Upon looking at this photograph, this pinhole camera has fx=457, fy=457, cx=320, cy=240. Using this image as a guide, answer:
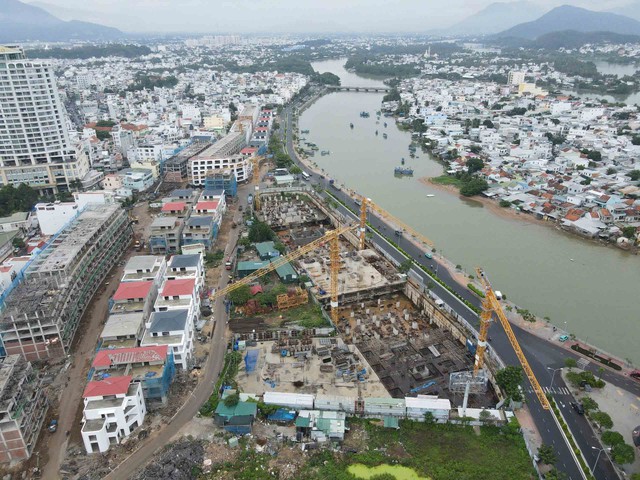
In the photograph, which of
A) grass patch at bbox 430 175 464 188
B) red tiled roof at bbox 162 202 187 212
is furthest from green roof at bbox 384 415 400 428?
grass patch at bbox 430 175 464 188

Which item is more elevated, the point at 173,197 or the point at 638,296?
the point at 173,197

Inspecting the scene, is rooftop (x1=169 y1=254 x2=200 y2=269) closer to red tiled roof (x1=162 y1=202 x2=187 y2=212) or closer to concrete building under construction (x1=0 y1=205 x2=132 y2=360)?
concrete building under construction (x1=0 y1=205 x2=132 y2=360)

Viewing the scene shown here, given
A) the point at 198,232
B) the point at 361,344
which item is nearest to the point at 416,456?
the point at 361,344

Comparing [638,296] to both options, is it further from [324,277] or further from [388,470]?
[388,470]

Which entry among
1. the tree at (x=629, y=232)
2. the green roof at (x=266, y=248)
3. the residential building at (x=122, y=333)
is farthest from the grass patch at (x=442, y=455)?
the tree at (x=629, y=232)

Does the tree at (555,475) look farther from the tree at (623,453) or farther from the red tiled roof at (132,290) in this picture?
the red tiled roof at (132,290)

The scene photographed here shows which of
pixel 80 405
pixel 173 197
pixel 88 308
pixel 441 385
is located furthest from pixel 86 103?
pixel 441 385
